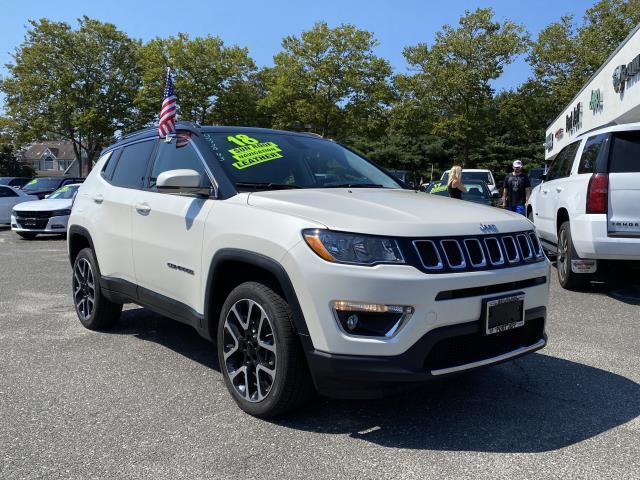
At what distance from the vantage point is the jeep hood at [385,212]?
3.03m

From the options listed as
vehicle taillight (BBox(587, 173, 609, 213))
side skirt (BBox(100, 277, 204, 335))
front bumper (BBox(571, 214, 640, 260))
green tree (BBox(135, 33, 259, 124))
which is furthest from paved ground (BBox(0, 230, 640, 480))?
green tree (BBox(135, 33, 259, 124))

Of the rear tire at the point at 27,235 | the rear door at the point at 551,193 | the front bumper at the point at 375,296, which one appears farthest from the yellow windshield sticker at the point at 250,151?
the rear tire at the point at 27,235

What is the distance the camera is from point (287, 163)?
427 cm

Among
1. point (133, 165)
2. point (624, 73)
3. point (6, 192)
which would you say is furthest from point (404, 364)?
point (6, 192)

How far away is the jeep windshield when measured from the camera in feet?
13.0

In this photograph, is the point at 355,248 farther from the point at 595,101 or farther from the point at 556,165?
the point at 595,101

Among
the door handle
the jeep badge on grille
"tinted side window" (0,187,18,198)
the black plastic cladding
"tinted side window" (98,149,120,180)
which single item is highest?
"tinted side window" (98,149,120,180)

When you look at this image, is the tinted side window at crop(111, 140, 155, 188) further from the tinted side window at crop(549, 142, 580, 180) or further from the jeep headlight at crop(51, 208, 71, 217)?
the jeep headlight at crop(51, 208, 71, 217)

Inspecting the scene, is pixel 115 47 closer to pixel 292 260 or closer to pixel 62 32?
pixel 62 32

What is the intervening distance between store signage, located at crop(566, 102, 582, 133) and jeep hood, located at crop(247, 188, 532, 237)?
69.8 feet

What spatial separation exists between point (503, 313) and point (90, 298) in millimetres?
3750

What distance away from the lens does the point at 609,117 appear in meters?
17.7

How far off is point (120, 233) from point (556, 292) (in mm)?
5154

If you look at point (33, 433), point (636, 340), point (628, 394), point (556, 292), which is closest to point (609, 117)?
point (556, 292)
